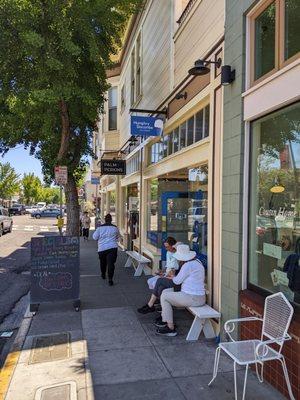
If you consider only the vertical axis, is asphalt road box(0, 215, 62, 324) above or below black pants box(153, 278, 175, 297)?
below

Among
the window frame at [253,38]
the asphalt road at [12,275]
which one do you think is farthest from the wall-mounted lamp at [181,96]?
the asphalt road at [12,275]

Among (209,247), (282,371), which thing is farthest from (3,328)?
(282,371)

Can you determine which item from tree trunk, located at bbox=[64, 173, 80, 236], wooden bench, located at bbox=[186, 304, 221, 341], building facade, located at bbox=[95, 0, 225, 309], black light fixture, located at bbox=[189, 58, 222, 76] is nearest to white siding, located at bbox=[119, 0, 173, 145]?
building facade, located at bbox=[95, 0, 225, 309]

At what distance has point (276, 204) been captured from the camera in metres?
4.85

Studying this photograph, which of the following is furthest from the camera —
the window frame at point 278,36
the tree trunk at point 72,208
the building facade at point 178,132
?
the tree trunk at point 72,208

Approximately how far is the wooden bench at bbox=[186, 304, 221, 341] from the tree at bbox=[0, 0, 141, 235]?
20.1 feet

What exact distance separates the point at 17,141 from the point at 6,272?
15.4 ft

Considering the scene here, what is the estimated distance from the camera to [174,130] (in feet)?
30.9

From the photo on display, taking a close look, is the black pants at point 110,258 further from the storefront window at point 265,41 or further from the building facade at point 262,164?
the storefront window at point 265,41

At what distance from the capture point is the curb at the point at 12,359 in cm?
465

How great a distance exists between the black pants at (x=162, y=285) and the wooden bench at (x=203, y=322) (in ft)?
2.51

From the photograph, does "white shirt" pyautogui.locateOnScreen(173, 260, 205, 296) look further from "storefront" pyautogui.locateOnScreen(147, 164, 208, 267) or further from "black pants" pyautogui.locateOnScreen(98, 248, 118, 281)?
"black pants" pyautogui.locateOnScreen(98, 248, 118, 281)

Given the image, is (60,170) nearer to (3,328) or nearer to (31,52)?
(31,52)

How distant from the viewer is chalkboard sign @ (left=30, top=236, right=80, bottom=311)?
746cm
